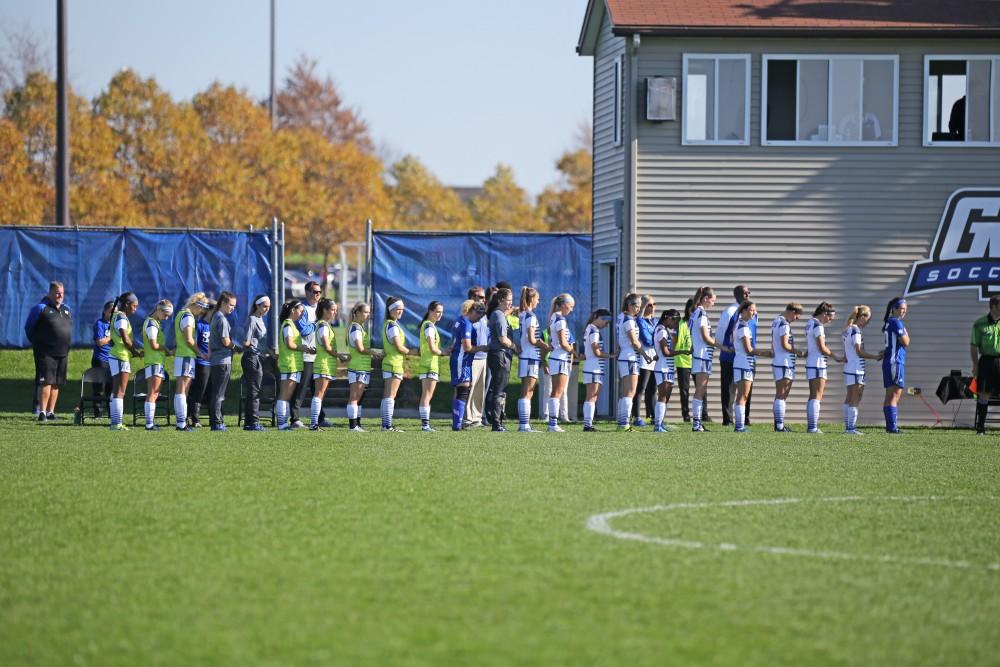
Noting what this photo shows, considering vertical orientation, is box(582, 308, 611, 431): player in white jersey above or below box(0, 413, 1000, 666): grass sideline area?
above

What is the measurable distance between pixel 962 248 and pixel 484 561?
1619 cm

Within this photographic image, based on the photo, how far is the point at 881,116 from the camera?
2327cm

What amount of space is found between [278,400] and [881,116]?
10534 mm

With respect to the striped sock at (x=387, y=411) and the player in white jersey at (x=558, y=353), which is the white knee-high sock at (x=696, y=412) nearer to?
the player in white jersey at (x=558, y=353)

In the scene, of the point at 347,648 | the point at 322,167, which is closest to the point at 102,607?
the point at 347,648

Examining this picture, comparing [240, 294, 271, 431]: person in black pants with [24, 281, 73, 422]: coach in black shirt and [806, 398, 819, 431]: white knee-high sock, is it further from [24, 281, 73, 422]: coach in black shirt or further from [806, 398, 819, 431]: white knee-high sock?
[806, 398, 819, 431]: white knee-high sock

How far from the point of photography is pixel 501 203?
81188 mm

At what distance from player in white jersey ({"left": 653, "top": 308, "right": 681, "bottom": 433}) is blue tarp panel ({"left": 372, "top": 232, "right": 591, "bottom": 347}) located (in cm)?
573

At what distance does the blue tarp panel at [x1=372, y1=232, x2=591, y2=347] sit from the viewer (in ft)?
84.6

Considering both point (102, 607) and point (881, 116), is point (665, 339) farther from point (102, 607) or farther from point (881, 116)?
point (102, 607)

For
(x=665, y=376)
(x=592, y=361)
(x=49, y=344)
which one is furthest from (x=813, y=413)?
(x=49, y=344)

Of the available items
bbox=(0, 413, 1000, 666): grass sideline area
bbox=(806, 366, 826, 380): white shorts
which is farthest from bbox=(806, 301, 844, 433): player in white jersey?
bbox=(0, 413, 1000, 666): grass sideline area

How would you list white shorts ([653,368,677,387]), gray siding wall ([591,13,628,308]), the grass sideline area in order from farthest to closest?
gray siding wall ([591,13,628,308])
white shorts ([653,368,677,387])
the grass sideline area

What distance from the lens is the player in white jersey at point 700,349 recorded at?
20391 millimetres
